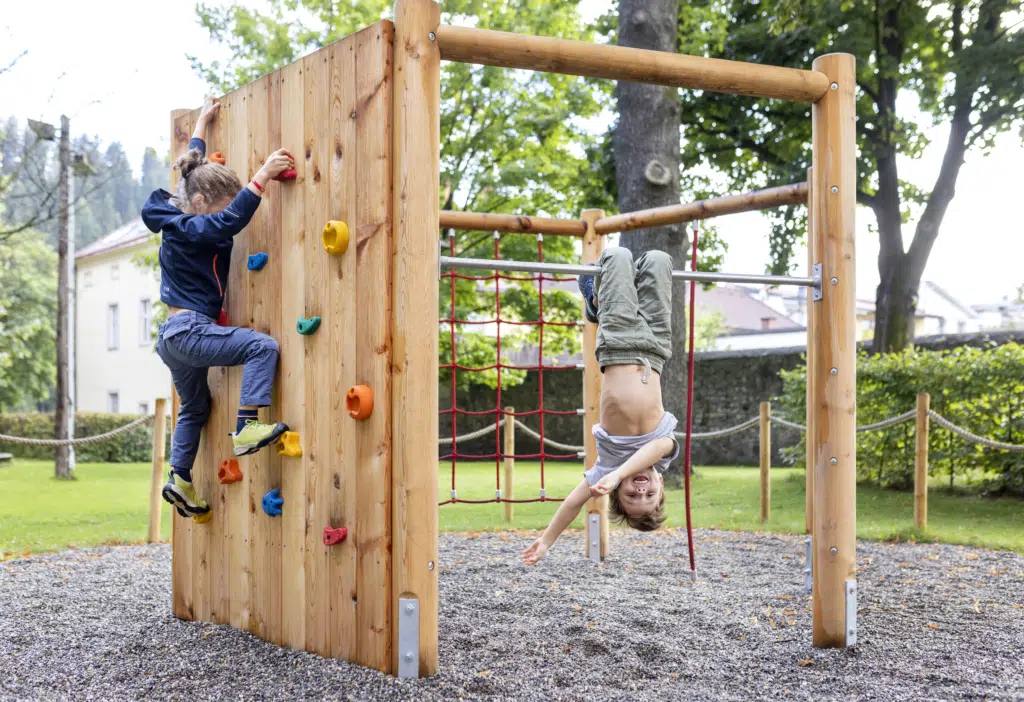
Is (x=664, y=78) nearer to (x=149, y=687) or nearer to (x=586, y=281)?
(x=586, y=281)

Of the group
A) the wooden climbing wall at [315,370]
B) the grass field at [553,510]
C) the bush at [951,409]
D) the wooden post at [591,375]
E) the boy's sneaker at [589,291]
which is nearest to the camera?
the wooden climbing wall at [315,370]

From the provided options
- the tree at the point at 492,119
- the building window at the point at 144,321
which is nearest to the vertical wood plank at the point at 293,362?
the tree at the point at 492,119

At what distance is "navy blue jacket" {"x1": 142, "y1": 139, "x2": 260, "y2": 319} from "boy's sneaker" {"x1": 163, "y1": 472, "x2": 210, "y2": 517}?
2.54ft

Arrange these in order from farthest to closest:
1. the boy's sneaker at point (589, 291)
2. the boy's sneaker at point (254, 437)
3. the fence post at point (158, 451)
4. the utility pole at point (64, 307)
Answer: the utility pole at point (64, 307) < the fence post at point (158, 451) < the boy's sneaker at point (589, 291) < the boy's sneaker at point (254, 437)

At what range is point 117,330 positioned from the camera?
2973cm

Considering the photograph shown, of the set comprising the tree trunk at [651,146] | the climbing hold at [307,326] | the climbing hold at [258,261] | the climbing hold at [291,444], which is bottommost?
the climbing hold at [291,444]

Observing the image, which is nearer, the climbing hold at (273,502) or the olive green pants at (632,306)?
the climbing hold at (273,502)

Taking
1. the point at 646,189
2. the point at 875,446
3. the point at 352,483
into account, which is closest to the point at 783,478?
the point at 875,446

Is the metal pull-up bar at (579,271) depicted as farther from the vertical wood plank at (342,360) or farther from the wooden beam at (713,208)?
the wooden beam at (713,208)

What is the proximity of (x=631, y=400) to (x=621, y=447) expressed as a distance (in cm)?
22

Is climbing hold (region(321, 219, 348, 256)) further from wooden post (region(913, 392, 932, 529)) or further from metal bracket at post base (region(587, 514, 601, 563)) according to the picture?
wooden post (region(913, 392, 932, 529))

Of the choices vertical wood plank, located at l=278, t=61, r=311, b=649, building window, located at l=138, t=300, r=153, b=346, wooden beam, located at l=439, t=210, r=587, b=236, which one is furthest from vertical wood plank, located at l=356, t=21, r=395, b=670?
building window, located at l=138, t=300, r=153, b=346

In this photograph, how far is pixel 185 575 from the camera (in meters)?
4.15

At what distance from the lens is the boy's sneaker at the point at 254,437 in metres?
3.38
